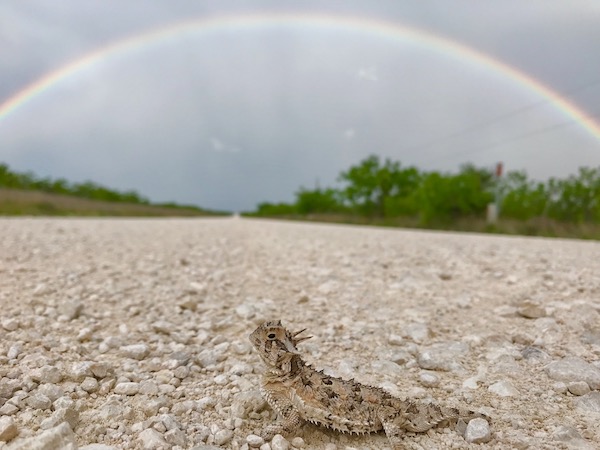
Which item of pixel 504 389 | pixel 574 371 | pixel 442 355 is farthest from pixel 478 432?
pixel 574 371

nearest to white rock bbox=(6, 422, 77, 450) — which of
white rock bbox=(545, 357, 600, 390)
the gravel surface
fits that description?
the gravel surface

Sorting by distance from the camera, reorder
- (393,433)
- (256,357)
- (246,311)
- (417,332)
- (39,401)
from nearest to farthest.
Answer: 1. (393,433)
2. (39,401)
3. (256,357)
4. (417,332)
5. (246,311)

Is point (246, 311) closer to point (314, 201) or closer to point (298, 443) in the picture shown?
point (298, 443)

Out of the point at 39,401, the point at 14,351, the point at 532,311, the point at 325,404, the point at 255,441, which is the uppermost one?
the point at 532,311

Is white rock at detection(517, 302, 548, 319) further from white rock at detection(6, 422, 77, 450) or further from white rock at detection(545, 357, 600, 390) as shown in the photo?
white rock at detection(6, 422, 77, 450)

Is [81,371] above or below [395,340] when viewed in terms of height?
below

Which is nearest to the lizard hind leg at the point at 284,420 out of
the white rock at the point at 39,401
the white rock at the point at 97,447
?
the white rock at the point at 97,447

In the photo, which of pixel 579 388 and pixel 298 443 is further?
pixel 579 388

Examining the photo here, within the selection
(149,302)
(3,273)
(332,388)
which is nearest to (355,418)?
(332,388)

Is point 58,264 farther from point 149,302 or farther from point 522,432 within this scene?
point 522,432
